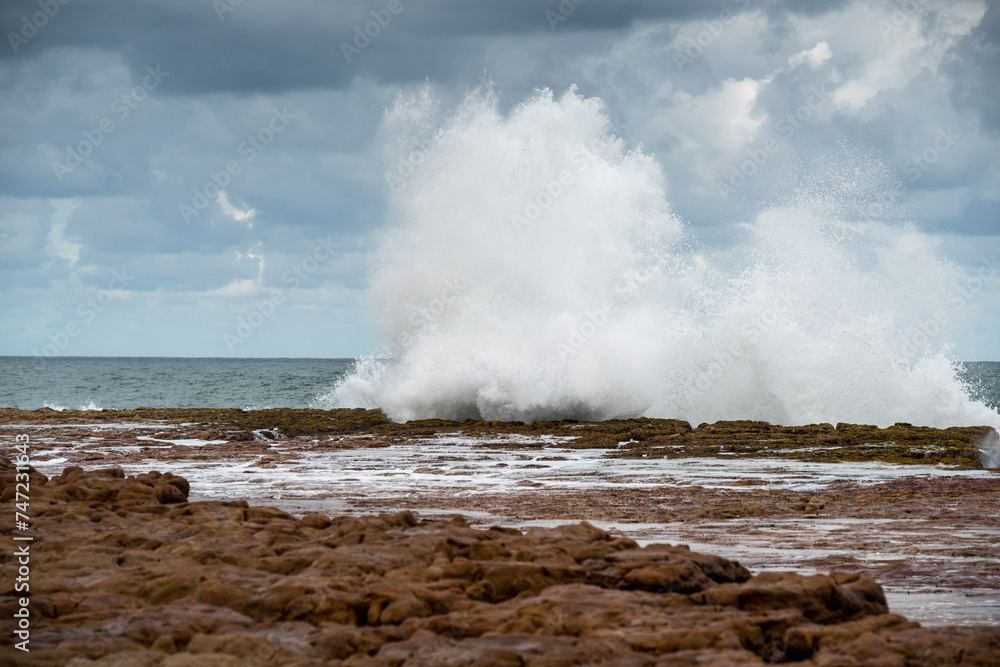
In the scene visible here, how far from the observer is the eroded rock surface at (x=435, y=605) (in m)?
5.18

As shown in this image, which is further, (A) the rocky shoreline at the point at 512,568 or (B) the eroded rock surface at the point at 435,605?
(A) the rocky shoreline at the point at 512,568

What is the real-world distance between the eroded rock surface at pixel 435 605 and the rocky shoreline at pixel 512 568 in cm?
2

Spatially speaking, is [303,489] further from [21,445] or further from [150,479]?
[21,445]

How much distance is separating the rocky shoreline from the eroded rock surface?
0.05 ft

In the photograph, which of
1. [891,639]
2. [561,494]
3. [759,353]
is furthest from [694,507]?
[759,353]

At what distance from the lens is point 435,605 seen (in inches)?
238

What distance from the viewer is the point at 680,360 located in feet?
103

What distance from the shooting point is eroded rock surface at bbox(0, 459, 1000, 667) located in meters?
5.18

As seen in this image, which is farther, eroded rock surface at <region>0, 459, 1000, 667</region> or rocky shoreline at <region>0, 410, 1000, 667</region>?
rocky shoreline at <region>0, 410, 1000, 667</region>

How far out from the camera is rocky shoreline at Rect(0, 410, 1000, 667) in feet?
17.4

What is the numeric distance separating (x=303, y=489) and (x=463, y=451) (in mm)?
6741

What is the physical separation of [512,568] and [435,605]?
2.25ft

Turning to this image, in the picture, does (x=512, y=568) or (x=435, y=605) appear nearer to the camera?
(x=435, y=605)

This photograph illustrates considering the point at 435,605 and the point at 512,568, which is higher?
the point at 512,568
